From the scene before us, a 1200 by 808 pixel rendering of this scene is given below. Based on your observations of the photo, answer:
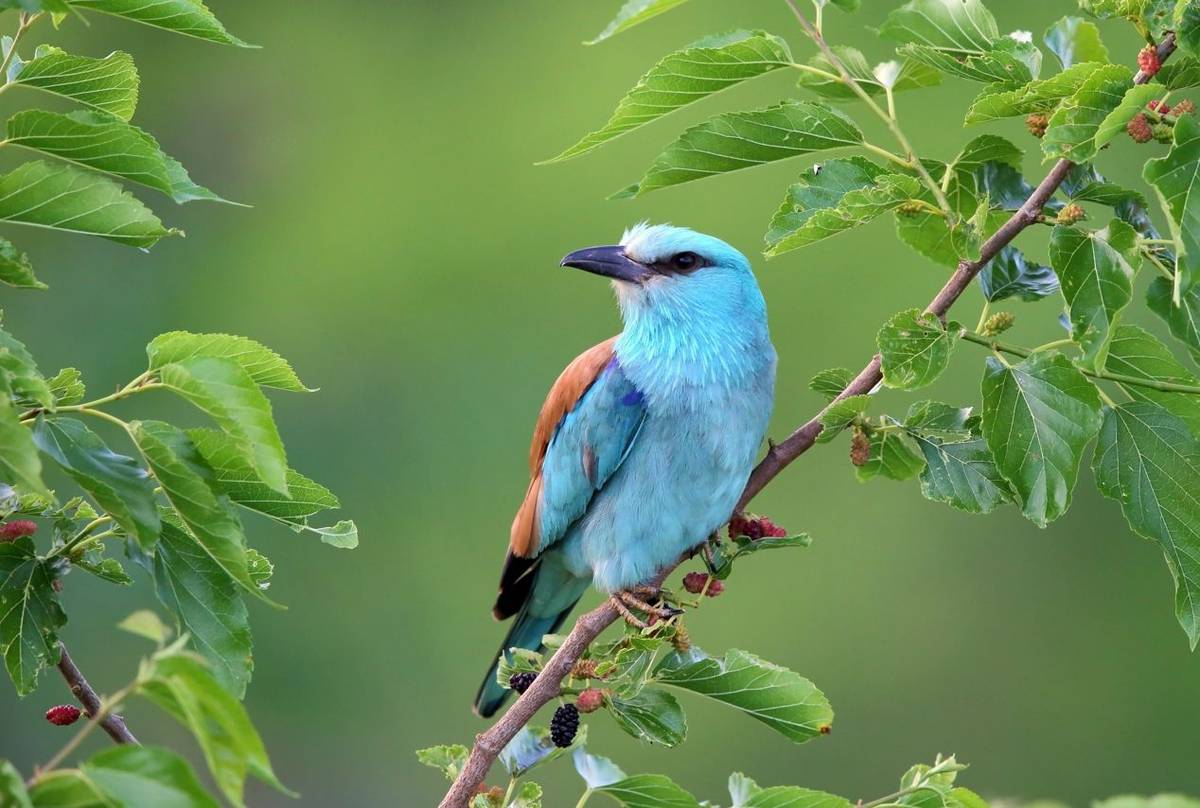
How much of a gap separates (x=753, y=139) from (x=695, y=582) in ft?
2.67

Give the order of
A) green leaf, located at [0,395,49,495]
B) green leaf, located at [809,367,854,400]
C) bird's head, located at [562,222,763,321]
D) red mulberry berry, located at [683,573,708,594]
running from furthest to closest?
1. bird's head, located at [562,222,763,321]
2. red mulberry berry, located at [683,573,708,594]
3. green leaf, located at [809,367,854,400]
4. green leaf, located at [0,395,49,495]

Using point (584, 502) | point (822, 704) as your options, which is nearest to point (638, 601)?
point (584, 502)

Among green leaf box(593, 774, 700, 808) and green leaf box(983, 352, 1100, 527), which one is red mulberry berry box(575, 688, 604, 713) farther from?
green leaf box(983, 352, 1100, 527)

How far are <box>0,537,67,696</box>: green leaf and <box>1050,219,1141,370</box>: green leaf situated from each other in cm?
155

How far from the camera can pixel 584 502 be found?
376 centimetres

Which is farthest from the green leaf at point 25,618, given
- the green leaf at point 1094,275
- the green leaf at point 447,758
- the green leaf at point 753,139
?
the green leaf at point 1094,275

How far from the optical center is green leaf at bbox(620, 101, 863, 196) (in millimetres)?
2529

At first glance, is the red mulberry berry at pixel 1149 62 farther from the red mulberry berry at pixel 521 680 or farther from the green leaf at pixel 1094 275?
the red mulberry berry at pixel 521 680

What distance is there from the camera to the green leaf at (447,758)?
253cm

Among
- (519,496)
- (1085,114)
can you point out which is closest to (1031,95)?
(1085,114)

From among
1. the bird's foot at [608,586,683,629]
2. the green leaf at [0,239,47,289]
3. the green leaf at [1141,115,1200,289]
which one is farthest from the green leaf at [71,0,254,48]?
the bird's foot at [608,586,683,629]

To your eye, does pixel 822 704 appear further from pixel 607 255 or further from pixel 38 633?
pixel 607 255

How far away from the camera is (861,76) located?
2.69 metres

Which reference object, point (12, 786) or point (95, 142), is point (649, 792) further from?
point (95, 142)
